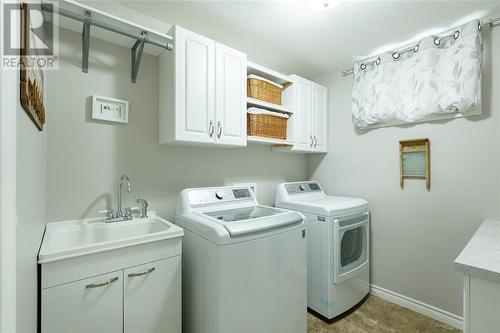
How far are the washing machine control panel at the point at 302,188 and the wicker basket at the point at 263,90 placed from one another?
899 millimetres

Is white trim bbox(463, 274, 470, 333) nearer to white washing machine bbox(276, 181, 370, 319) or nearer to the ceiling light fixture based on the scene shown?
white washing machine bbox(276, 181, 370, 319)

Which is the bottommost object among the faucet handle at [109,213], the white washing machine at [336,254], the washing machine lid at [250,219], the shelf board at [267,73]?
the white washing machine at [336,254]

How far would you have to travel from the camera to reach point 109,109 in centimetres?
168

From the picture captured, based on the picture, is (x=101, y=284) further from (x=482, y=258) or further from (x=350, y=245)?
(x=350, y=245)

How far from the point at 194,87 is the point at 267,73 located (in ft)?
2.71

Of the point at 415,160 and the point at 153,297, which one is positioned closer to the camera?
the point at 153,297

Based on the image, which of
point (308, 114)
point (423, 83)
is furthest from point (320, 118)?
point (423, 83)

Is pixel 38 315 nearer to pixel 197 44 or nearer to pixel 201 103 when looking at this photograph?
pixel 201 103

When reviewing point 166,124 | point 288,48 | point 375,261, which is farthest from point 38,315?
point 375,261

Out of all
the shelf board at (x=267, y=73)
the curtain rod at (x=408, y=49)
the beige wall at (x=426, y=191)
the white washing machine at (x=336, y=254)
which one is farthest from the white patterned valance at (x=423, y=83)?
the white washing machine at (x=336, y=254)

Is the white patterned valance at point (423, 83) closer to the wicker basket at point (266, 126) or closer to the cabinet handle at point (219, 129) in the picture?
the wicker basket at point (266, 126)

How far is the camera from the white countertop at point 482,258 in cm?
89

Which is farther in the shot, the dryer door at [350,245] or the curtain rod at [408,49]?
the dryer door at [350,245]

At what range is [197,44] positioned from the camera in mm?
1720
